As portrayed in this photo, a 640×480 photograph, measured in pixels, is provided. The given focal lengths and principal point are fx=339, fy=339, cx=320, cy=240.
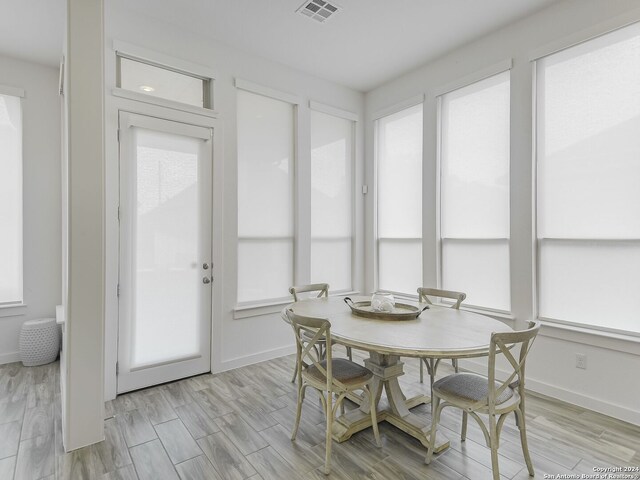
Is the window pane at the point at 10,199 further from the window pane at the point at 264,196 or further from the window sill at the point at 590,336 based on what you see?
the window sill at the point at 590,336

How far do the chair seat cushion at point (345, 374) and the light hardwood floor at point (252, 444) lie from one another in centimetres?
45

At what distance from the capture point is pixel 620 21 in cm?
260

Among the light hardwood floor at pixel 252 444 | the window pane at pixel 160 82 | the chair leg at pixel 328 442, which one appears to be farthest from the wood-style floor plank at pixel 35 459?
the window pane at pixel 160 82

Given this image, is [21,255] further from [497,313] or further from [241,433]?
[497,313]

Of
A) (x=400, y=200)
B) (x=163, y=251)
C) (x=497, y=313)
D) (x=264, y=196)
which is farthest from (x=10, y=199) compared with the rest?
(x=497, y=313)

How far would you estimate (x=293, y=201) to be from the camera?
163 inches

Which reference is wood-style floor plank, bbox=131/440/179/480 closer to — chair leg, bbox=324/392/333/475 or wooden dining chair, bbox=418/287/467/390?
chair leg, bbox=324/392/333/475

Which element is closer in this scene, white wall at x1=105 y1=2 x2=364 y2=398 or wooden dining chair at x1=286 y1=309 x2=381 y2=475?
wooden dining chair at x1=286 y1=309 x2=381 y2=475

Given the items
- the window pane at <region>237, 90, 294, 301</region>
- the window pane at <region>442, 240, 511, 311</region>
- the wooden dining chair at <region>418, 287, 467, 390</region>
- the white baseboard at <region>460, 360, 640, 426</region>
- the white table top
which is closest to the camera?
the white table top

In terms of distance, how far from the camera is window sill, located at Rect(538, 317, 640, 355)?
2.55 metres

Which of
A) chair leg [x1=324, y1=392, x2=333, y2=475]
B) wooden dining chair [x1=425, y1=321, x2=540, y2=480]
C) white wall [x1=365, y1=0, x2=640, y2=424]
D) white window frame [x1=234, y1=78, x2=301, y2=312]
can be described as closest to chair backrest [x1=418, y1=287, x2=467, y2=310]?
white wall [x1=365, y1=0, x2=640, y2=424]

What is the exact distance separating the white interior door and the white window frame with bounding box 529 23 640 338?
3082 millimetres

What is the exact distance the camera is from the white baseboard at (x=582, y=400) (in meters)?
2.53

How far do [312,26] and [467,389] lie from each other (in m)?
3.33
